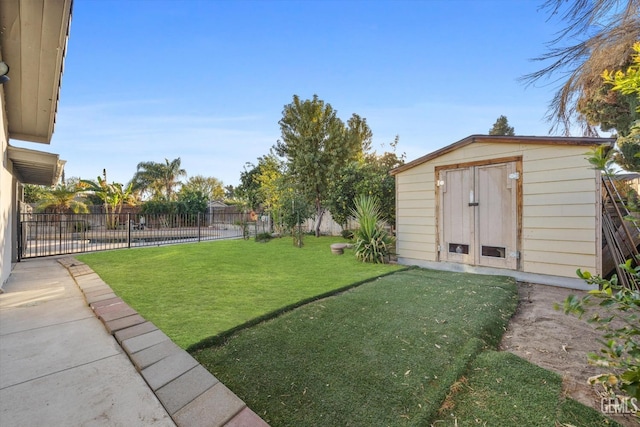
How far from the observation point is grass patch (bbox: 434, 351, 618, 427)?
159 cm

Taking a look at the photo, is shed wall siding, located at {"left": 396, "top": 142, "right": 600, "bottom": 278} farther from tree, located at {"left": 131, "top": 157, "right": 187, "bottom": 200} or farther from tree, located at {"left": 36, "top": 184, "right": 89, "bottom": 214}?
tree, located at {"left": 131, "top": 157, "right": 187, "bottom": 200}

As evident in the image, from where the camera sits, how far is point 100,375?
6.66 feet

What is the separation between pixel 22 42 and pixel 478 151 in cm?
721

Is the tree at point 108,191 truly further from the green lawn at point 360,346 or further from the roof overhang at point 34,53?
the green lawn at point 360,346

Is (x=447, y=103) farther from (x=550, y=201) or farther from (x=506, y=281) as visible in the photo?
(x=506, y=281)

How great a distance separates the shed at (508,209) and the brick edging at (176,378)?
207 inches

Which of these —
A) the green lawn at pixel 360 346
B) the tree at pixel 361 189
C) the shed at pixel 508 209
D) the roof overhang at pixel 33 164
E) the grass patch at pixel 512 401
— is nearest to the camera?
the grass patch at pixel 512 401

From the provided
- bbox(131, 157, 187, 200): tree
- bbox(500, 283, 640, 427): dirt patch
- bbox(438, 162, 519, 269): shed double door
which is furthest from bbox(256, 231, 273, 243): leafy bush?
bbox(131, 157, 187, 200): tree

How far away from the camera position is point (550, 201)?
457 cm

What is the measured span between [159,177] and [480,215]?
3169cm

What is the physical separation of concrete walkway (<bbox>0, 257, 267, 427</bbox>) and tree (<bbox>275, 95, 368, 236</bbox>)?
9.98 metres

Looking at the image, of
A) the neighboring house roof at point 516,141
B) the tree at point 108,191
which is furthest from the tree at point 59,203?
the neighboring house roof at point 516,141

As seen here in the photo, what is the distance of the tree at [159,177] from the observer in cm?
2812

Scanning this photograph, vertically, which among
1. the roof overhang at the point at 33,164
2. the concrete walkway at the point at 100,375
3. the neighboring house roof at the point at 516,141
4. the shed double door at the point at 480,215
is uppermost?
the neighboring house roof at the point at 516,141
